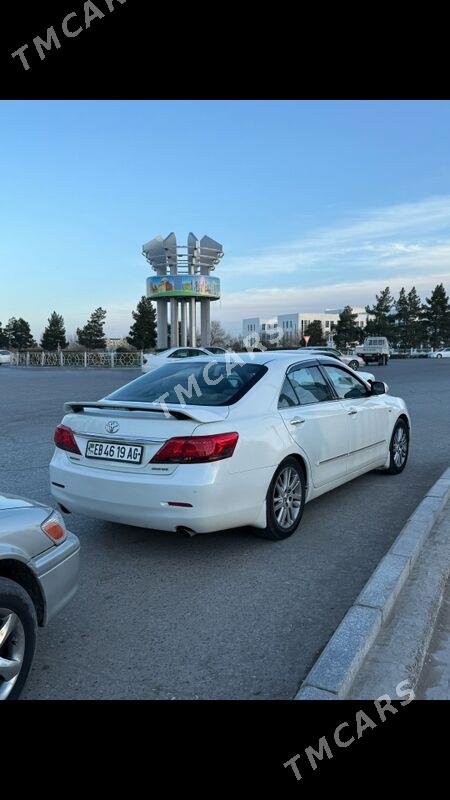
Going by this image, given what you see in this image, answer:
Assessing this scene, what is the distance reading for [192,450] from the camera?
3.86 m

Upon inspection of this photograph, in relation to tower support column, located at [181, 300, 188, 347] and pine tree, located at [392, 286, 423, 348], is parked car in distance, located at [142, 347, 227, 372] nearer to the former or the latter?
tower support column, located at [181, 300, 188, 347]

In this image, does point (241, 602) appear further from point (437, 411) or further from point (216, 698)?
point (437, 411)

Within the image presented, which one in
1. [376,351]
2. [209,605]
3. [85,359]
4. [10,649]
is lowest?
[209,605]

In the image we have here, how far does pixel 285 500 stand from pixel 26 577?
93.9 inches

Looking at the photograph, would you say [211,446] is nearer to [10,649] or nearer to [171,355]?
[10,649]

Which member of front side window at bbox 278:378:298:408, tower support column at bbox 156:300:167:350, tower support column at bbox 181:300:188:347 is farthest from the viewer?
tower support column at bbox 181:300:188:347

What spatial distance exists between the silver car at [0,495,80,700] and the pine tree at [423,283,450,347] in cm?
9109

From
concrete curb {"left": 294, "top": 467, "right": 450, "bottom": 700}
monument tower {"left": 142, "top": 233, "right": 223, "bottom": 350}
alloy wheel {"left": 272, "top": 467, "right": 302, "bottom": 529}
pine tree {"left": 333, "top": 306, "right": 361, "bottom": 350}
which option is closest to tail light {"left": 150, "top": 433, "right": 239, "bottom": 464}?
alloy wheel {"left": 272, "top": 467, "right": 302, "bottom": 529}

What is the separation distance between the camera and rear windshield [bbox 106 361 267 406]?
454 cm

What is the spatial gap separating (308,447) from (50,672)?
2716mm

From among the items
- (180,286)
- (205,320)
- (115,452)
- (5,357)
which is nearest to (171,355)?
(180,286)

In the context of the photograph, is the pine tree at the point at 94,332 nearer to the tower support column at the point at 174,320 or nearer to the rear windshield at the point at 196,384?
the tower support column at the point at 174,320
